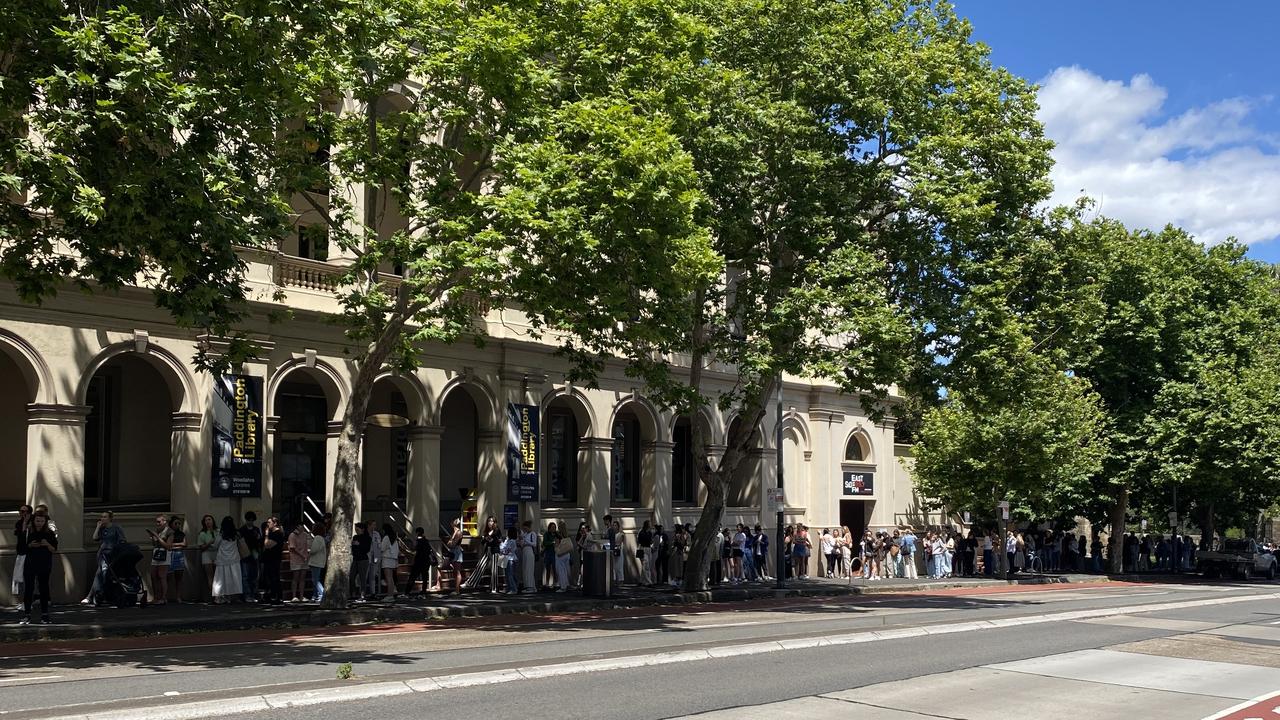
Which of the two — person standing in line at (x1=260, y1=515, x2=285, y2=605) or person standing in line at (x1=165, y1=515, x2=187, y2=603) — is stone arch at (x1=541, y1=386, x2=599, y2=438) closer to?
person standing in line at (x1=260, y1=515, x2=285, y2=605)

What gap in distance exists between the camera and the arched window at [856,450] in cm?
4470

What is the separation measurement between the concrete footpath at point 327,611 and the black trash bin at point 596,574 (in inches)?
10.8

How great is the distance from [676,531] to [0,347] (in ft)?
56.8

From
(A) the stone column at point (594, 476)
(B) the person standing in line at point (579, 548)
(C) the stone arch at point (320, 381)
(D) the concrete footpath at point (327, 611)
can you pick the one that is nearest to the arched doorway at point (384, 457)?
(C) the stone arch at point (320, 381)

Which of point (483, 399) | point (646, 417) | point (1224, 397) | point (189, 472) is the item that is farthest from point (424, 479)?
point (1224, 397)

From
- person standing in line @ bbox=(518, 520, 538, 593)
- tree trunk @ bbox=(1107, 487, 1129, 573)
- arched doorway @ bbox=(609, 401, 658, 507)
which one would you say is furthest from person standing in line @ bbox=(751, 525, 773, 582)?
tree trunk @ bbox=(1107, 487, 1129, 573)

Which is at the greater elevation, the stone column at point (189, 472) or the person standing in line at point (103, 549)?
the stone column at point (189, 472)

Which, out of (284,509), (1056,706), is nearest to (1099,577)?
(284,509)

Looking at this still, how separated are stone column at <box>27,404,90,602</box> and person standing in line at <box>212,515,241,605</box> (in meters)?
Answer: 2.20

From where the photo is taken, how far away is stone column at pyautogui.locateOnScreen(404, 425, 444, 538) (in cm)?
2889

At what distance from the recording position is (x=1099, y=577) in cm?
4591

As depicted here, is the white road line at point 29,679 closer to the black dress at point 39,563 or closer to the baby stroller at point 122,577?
the black dress at point 39,563

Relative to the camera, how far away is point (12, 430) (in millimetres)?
24672

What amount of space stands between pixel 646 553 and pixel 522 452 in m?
4.51
